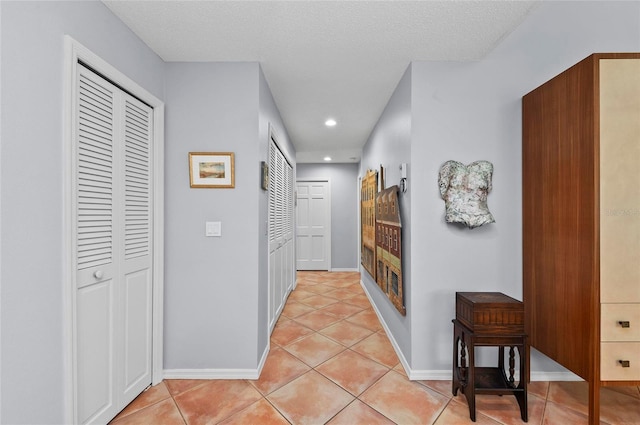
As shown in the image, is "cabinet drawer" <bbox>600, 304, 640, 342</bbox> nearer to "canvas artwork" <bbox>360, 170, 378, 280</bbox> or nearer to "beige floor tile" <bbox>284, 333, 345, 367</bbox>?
"beige floor tile" <bbox>284, 333, 345, 367</bbox>

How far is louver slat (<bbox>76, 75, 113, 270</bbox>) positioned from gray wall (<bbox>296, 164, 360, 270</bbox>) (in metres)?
4.61

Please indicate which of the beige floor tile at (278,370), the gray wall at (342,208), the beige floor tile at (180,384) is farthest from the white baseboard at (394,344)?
the gray wall at (342,208)

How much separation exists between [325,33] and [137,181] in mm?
1587

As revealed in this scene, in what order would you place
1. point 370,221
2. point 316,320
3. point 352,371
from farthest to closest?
1. point 370,221
2. point 316,320
3. point 352,371

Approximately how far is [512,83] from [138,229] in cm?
293

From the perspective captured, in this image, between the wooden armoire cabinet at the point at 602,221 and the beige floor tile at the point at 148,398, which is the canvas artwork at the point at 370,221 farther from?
the beige floor tile at the point at 148,398

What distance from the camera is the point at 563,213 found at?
5.59ft

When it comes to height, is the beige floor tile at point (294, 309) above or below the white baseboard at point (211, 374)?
below

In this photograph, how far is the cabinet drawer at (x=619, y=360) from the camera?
1.51 metres

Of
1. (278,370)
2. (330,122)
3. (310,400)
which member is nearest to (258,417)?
(310,400)

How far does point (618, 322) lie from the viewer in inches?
59.7

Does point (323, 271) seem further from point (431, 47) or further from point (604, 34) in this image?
point (604, 34)

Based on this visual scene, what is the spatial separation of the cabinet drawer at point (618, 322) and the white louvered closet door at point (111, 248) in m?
2.80

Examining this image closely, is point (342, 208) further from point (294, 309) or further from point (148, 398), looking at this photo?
point (148, 398)
